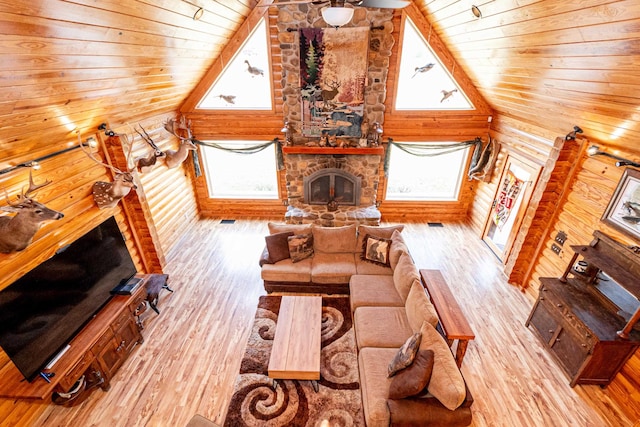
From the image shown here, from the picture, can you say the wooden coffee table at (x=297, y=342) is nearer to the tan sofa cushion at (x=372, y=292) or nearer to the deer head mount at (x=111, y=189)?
the tan sofa cushion at (x=372, y=292)

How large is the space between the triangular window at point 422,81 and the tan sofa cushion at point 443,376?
15.9ft

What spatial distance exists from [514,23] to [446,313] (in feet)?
11.0

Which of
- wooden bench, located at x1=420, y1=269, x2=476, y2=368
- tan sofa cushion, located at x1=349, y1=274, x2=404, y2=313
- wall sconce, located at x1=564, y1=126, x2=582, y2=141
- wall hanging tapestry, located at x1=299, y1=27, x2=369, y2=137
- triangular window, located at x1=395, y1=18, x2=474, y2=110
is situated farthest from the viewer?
triangular window, located at x1=395, y1=18, x2=474, y2=110

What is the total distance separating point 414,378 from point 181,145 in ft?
19.4

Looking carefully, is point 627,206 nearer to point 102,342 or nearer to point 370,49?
point 370,49

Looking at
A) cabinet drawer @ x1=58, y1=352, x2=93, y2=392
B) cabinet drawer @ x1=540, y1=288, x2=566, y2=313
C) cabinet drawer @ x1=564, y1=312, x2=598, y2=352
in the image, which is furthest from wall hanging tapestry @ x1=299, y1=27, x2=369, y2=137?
cabinet drawer @ x1=58, y1=352, x2=93, y2=392

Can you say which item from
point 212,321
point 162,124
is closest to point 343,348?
point 212,321

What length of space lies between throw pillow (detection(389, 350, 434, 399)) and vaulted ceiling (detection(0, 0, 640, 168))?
304cm

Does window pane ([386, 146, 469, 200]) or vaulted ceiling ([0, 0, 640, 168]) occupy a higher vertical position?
vaulted ceiling ([0, 0, 640, 168])

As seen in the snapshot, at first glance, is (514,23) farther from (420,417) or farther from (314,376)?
(314,376)

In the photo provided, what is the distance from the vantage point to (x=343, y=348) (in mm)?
3896

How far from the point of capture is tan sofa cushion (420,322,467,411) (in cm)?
251

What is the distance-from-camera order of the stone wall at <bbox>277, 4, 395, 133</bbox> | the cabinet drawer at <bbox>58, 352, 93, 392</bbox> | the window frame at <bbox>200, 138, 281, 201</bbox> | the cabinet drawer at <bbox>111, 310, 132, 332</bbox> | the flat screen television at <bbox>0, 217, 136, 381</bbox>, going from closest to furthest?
the flat screen television at <bbox>0, 217, 136, 381</bbox>, the cabinet drawer at <bbox>58, 352, 93, 392</bbox>, the cabinet drawer at <bbox>111, 310, 132, 332</bbox>, the stone wall at <bbox>277, 4, 395, 133</bbox>, the window frame at <bbox>200, 138, 281, 201</bbox>

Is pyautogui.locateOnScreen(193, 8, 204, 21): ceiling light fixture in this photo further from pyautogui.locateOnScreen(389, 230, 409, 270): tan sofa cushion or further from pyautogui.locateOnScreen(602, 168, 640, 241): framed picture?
pyautogui.locateOnScreen(602, 168, 640, 241): framed picture
